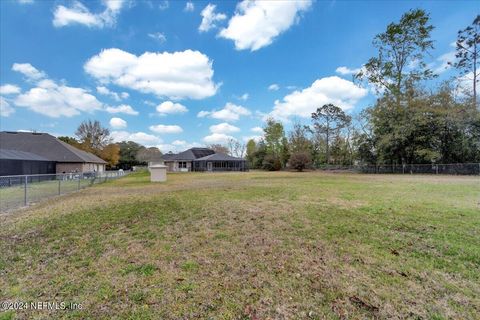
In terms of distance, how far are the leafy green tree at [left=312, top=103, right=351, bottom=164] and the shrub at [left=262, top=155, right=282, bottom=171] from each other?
9364 mm

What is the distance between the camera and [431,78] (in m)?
26.7

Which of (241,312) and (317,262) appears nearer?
(241,312)

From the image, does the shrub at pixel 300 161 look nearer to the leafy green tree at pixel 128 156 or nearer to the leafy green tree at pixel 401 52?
the leafy green tree at pixel 401 52

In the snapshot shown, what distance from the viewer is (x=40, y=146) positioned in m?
27.2

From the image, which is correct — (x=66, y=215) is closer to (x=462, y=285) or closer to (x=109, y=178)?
(x=462, y=285)

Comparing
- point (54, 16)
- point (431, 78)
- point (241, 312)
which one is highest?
point (431, 78)

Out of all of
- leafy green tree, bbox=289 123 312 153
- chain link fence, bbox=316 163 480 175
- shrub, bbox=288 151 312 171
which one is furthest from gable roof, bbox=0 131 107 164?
chain link fence, bbox=316 163 480 175

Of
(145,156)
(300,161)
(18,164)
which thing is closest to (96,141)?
(145,156)

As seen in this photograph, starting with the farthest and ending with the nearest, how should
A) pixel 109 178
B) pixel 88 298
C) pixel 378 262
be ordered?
pixel 109 178
pixel 378 262
pixel 88 298

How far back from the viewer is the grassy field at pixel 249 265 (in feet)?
7.84

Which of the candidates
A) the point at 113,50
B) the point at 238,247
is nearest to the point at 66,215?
the point at 238,247

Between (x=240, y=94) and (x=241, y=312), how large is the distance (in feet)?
82.5

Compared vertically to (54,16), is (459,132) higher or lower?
lower

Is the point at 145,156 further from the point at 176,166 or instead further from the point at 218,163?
the point at 218,163
